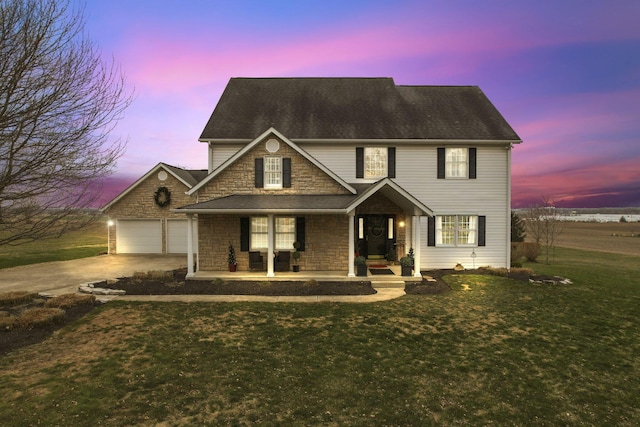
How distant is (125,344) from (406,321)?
6.90 metres

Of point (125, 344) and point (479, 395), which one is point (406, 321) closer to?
point (479, 395)

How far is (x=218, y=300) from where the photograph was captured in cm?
1058

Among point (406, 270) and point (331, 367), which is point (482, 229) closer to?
point (406, 270)

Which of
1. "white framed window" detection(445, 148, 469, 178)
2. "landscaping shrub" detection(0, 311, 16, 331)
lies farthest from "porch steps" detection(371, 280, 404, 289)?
"landscaping shrub" detection(0, 311, 16, 331)

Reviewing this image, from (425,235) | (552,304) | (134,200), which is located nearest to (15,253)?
(134,200)

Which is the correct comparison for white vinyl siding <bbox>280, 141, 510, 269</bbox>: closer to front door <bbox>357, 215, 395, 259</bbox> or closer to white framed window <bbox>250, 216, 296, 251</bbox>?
front door <bbox>357, 215, 395, 259</bbox>

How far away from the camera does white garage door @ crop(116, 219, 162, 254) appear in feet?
71.2

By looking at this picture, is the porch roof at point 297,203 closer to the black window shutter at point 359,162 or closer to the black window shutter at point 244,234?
the black window shutter at point 244,234

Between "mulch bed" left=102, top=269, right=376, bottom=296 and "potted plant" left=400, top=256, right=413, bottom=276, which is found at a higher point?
"potted plant" left=400, top=256, right=413, bottom=276

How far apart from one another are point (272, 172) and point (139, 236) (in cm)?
1301

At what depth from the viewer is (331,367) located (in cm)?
614

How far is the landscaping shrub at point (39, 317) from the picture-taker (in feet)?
26.0

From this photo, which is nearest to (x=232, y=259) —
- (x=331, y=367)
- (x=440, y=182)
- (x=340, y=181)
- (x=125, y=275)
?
(x=125, y=275)

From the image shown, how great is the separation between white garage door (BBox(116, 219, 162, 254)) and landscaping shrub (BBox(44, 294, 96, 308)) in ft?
39.8
